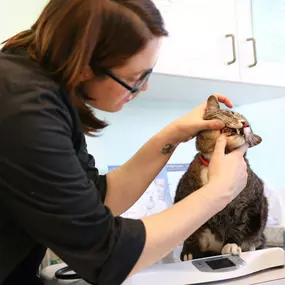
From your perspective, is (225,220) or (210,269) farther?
(225,220)

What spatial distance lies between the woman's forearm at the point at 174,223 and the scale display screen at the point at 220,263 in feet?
0.72

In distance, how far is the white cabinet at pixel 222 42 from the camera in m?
1.33

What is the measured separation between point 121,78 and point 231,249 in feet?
1.81

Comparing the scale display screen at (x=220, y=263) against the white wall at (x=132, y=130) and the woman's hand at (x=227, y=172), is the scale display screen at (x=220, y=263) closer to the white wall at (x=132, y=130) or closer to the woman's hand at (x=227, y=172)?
the woman's hand at (x=227, y=172)

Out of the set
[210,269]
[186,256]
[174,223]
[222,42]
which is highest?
[222,42]

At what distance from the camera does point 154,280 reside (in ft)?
2.82

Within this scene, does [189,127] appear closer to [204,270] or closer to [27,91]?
[204,270]

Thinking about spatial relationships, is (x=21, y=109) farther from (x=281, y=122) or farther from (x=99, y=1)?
(x=281, y=122)

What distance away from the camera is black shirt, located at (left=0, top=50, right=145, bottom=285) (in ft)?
2.00

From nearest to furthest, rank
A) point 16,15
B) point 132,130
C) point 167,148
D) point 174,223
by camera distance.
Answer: point 174,223 → point 167,148 → point 16,15 → point 132,130

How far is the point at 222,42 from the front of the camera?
144 centimetres

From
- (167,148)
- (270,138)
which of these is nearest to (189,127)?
(167,148)

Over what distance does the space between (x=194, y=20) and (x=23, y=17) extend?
22.8 inches

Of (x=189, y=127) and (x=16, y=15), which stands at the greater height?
(x=16, y=15)
